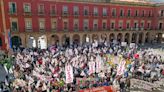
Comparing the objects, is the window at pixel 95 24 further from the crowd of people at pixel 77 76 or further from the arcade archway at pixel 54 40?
the crowd of people at pixel 77 76

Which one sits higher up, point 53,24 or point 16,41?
point 53,24

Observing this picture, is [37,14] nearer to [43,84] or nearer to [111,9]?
[111,9]

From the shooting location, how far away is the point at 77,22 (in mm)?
40594

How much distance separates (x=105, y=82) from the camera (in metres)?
16.2

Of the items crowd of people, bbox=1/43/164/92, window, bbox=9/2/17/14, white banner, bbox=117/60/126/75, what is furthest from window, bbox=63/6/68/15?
white banner, bbox=117/60/126/75

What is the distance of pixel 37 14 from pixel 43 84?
934 inches

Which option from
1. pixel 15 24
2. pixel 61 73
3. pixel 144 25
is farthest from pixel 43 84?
pixel 144 25

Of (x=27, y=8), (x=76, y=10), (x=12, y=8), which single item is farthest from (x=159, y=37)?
(x=12, y=8)

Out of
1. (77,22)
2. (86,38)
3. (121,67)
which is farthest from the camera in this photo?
(86,38)

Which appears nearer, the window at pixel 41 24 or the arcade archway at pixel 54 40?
the window at pixel 41 24

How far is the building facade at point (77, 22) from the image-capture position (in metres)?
33.7

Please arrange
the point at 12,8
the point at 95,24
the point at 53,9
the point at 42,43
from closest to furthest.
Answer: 1. the point at 42,43
2. the point at 12,8
3. the point at 53,9
4. the point at 95,24

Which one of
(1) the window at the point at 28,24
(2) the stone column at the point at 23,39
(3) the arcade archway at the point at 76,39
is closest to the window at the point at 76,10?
(3) the arcade archway at the point at 76,39

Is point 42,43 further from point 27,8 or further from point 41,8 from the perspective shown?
point 41,8
